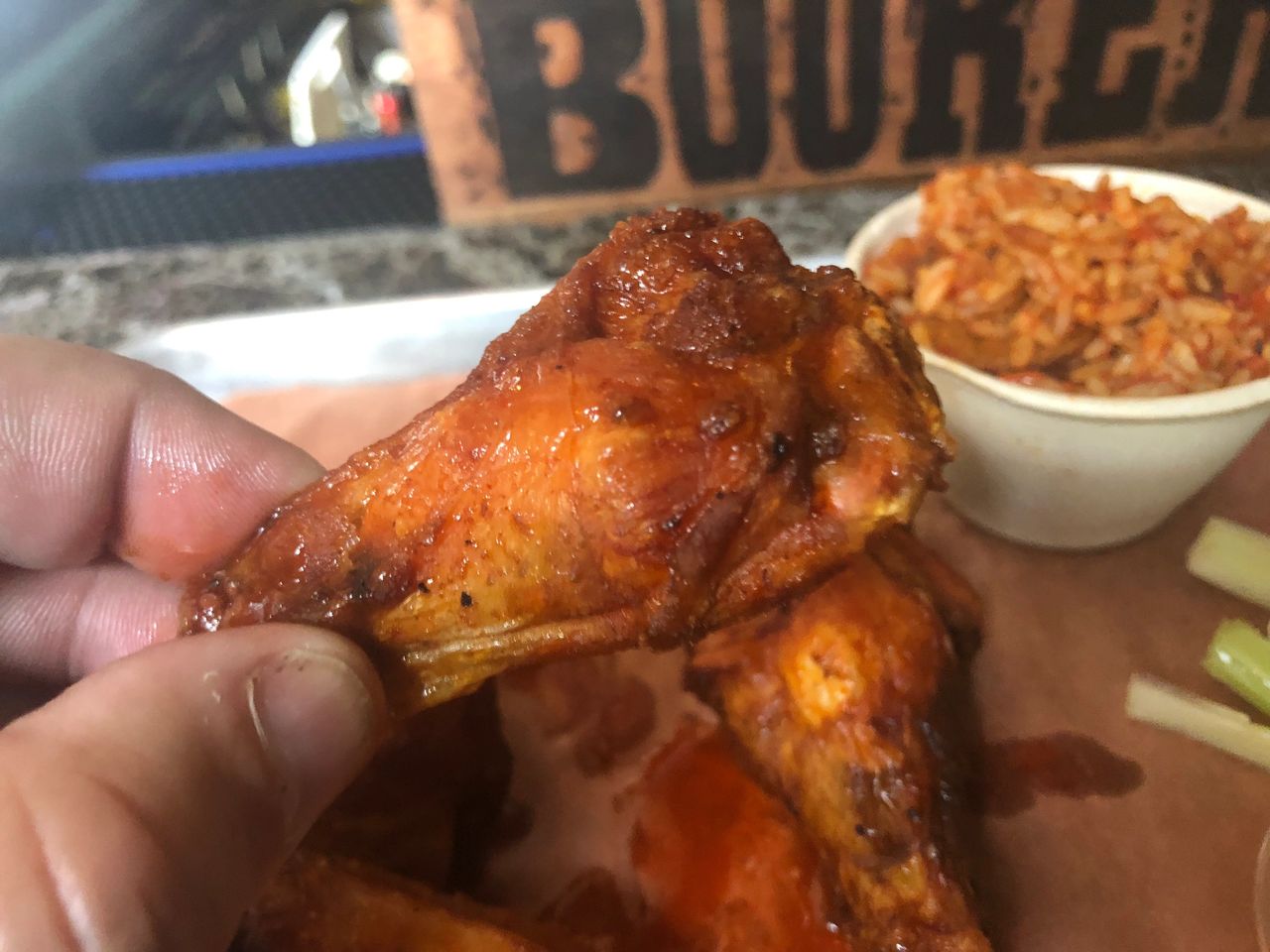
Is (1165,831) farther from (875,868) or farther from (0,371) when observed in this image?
(0,371)

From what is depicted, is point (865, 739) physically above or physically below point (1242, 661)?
above

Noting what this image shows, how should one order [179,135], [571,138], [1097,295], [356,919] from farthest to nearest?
[179,135] → [571,138] → [1097,295] → [356,919]

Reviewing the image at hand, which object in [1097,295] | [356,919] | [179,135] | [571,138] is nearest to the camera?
[356,919]

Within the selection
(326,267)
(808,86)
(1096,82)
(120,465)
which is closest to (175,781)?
(120,465)

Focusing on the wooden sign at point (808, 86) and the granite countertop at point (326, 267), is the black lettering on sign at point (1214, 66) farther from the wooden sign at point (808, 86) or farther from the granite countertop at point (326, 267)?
the granite countertop at point (326, 267)

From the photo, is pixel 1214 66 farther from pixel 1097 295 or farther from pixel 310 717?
pixel 310 717

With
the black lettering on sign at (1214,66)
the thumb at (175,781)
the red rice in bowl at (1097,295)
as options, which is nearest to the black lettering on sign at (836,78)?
the black lettering on sign at (1214,66)
